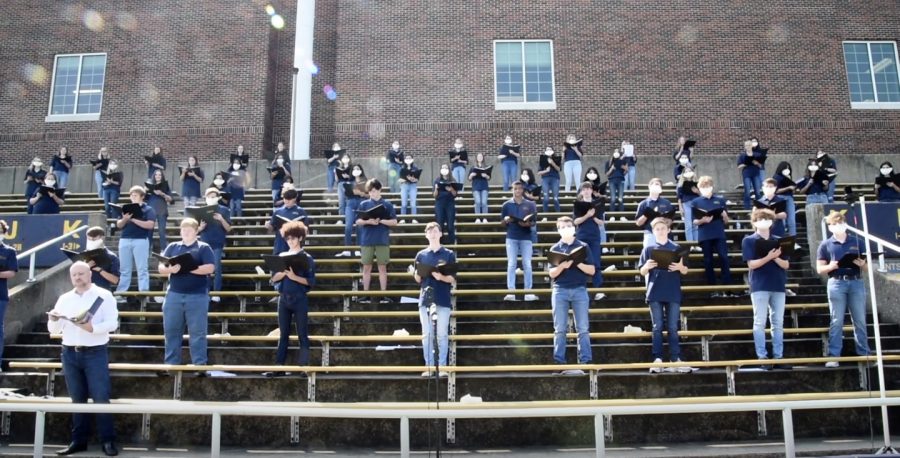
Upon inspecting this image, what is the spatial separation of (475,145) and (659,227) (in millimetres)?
14762

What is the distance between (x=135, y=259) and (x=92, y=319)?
4.41 metres

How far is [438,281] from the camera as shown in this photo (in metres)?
9.11

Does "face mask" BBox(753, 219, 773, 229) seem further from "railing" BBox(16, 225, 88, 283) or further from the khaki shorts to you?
"railing" BBox(16, 225, 88, 283)

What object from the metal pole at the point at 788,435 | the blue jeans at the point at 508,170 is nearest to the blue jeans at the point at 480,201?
the blue jeans at the point at 508,170

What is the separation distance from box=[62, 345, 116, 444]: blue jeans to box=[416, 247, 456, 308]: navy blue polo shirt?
3601 mm

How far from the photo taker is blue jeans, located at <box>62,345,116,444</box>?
24.6 ft

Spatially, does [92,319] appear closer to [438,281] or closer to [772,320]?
[438,281]

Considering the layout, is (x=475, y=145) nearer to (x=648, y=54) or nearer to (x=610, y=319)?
(x=648, y=54)

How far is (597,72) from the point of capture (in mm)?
24016

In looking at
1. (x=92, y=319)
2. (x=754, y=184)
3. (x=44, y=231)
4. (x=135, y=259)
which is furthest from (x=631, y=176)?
(x=92, y=319)

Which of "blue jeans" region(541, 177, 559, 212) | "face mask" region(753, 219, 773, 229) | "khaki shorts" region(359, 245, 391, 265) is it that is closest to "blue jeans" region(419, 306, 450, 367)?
"khaki shorts" region(359, 245, 391, 265)

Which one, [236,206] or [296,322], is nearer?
[296,322]

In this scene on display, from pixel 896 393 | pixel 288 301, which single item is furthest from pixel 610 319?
pixel 288 301

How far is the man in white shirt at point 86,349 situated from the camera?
7438mm
